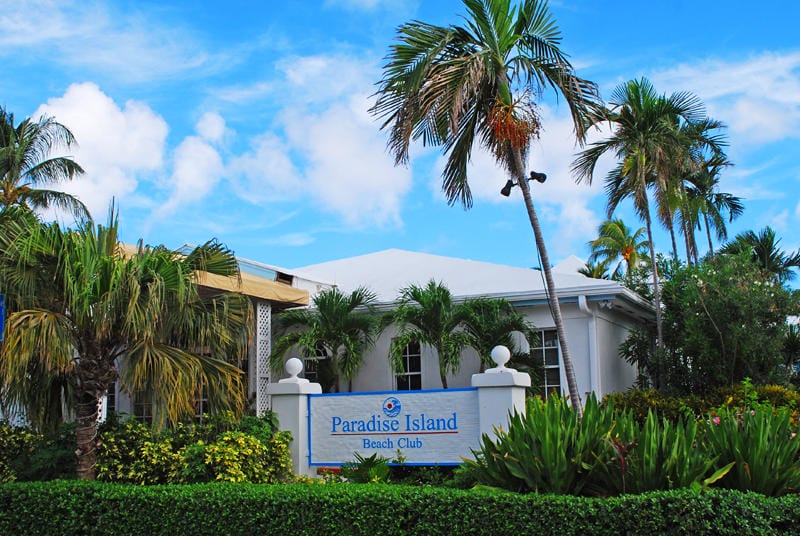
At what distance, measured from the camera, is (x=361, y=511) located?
7594 millimetres

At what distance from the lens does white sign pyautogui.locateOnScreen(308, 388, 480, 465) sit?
10312mm

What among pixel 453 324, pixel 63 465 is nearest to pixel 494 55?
pixel 453 324

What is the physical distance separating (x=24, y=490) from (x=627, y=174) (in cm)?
1264

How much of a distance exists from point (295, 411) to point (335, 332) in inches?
93.8

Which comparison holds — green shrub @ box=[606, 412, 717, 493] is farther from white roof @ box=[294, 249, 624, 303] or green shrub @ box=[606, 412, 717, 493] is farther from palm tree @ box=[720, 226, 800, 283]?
palm tree @ box=[720, 226, 800, 283]

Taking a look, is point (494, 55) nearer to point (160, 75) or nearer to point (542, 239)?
point (542, 239)

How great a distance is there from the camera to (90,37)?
1216 cm

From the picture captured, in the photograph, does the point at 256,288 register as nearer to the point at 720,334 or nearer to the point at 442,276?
the point at 442,276

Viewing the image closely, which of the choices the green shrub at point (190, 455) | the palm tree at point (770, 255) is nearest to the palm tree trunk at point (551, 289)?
the green shrub at point (190, 455)

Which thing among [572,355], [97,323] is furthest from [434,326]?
[97,323]

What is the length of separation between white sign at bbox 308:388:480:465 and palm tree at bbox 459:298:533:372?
8.84 ft

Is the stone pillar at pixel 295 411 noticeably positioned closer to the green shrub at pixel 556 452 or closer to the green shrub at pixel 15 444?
the green shrub at pixel 15 444

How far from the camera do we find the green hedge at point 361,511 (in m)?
6.20

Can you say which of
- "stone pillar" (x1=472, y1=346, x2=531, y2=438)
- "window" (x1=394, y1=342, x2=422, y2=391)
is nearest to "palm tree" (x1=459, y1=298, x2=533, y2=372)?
"window" (x1=394, y1=342, x2=422, y2=391)
